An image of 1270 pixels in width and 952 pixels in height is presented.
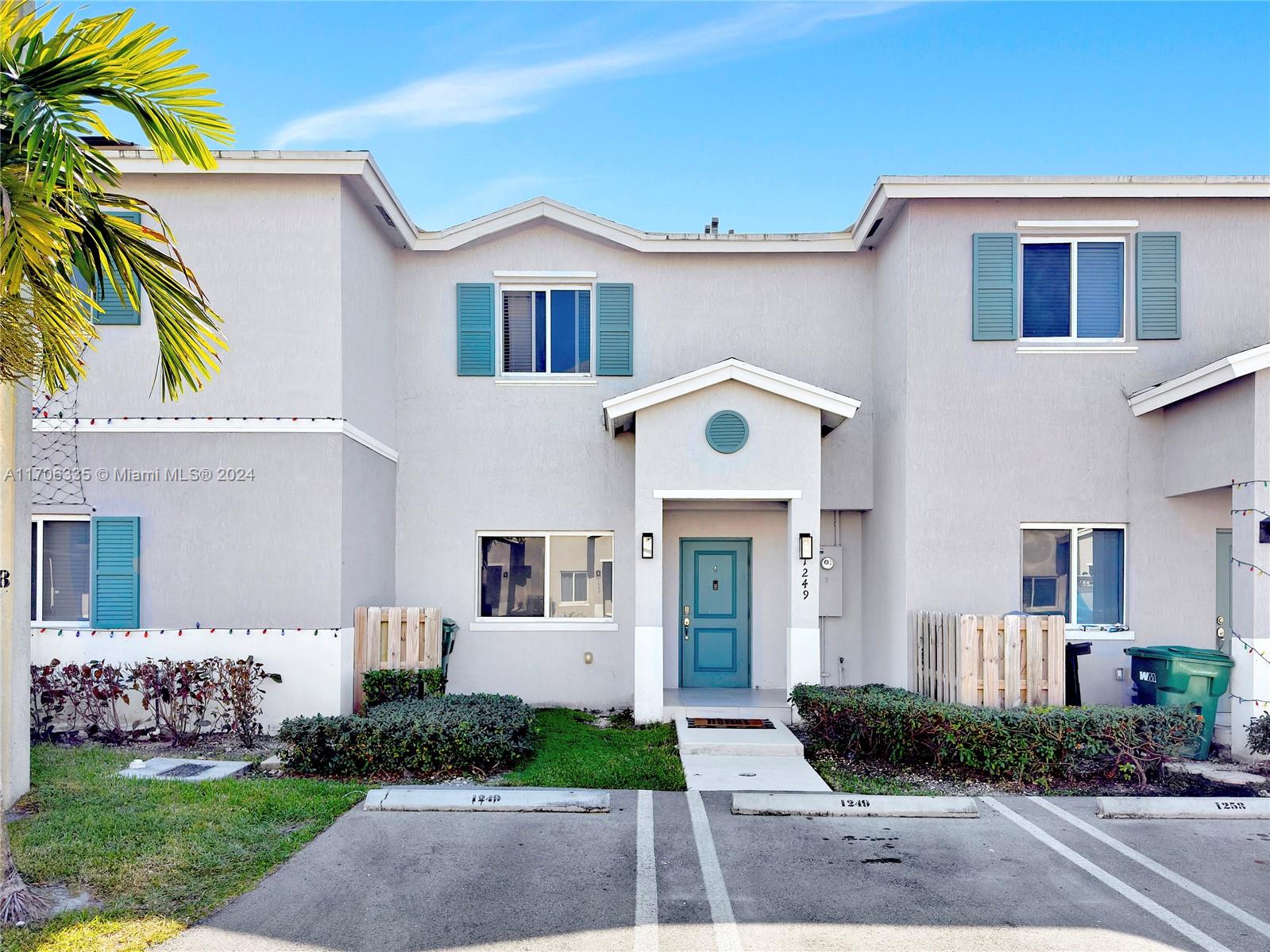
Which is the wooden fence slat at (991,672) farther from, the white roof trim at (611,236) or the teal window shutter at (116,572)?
the teal window shutter at (116,572)

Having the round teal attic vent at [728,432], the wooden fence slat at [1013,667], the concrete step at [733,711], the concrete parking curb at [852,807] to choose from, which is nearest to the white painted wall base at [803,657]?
the concrete step at [733,711]

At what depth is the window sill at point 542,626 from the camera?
12.0 metres

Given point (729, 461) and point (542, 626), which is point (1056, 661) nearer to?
point (729, 461)

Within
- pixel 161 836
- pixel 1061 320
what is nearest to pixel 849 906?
pixel 161 836

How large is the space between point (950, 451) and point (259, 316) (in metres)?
8.57

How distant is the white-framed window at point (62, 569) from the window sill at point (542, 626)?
4.65m

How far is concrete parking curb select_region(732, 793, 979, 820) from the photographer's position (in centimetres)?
725

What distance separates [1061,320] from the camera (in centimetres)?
1102

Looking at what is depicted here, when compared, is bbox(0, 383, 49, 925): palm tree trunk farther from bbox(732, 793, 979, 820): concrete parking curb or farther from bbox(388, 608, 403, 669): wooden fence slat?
bbox(732, 793, 979, 820): concrete parking curb

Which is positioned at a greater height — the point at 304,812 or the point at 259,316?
the point at 259,316

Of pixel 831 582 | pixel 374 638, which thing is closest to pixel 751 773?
pixel 831 582

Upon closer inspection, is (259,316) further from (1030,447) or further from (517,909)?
(1030,447)

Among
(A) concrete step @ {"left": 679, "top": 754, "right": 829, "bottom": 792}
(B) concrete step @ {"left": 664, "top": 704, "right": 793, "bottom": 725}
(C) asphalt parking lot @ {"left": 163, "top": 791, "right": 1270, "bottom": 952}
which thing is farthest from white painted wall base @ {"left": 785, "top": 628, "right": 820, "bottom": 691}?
(C) asphalt parking lot @ {"left": 163, "top": 791, "right": 1270, "bottom": 952}

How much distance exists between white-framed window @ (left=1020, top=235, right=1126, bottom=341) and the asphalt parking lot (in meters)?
6.13
